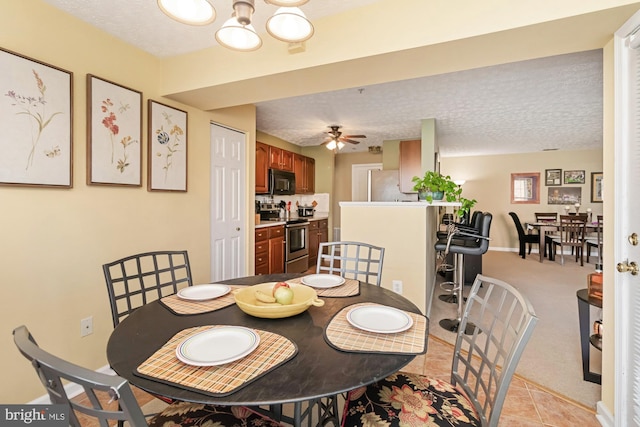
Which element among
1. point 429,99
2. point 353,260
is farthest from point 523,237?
point 353,260

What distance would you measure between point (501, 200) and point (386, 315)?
7362 millimetres

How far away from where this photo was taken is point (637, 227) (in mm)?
1366

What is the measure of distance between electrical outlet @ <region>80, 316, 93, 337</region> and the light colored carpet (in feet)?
8.74

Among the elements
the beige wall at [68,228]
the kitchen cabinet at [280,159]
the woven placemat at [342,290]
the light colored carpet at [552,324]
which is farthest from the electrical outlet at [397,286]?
the kitchen cabinet at [280,159]

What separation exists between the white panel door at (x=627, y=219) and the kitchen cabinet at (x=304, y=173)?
437 cm

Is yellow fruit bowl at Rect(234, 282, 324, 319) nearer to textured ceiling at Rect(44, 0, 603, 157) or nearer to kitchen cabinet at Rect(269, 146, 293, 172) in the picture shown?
textured ceiling at Rect(44, 0, 603, 157)

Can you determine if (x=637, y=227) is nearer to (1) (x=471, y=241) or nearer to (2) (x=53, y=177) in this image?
(1) (x=471, y=241)

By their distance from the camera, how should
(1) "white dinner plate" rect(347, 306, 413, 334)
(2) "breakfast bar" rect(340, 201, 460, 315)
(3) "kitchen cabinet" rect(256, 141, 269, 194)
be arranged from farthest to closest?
(3) "kitchen cabinet" rect(256, 141, 269, 194) < (2) "breakfast bar" rect(340, 201, 460, 315) < (1) "white dinner plate" rect(347, 306, 413, 334)

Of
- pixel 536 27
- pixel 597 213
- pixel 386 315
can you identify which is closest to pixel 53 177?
pixel 386 315

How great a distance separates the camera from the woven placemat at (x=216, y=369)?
742 millimetres

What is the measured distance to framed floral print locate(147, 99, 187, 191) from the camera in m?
2.29

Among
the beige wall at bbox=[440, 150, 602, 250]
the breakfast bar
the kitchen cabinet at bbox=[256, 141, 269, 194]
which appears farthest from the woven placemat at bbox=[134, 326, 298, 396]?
the beige wall at bbox=[440, 150, 602, 250]

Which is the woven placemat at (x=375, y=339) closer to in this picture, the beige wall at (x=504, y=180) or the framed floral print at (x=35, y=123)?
the framed floral print at (x=35, y=123)

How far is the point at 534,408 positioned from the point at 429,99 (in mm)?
2898
